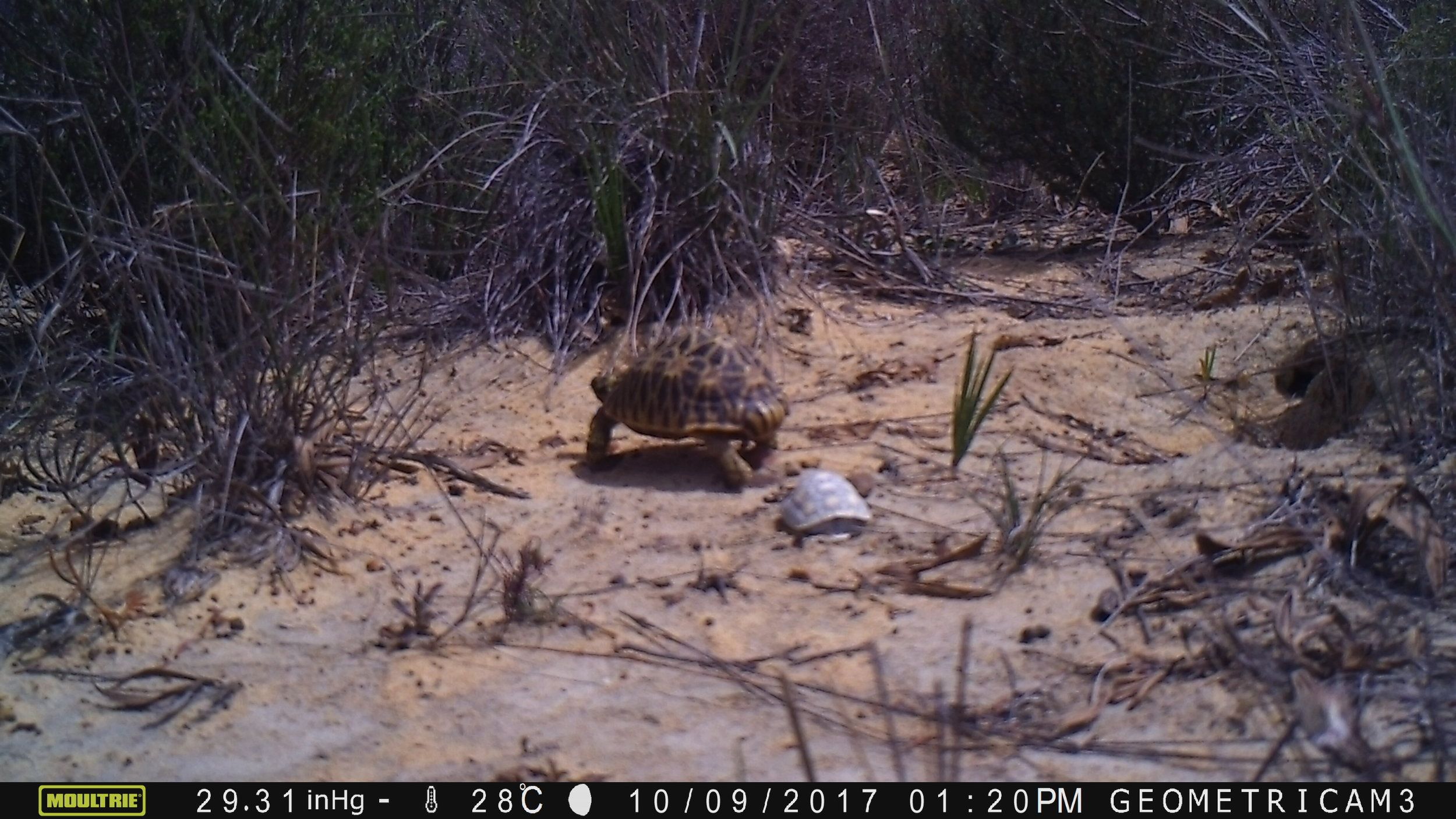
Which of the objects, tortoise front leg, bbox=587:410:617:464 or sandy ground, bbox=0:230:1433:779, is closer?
sandy ground, bbox=0:230:1433:779

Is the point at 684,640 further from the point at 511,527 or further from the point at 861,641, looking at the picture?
the point at 511,527

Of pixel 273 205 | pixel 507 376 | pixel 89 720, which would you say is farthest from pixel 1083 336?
pixel 89 720

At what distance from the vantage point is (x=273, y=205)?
13.6ft

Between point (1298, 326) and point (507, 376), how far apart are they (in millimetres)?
3034

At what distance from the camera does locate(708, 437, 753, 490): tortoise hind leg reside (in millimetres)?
4156

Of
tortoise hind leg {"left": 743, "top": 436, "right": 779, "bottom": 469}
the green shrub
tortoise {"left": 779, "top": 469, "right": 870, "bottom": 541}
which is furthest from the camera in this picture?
the green shrub

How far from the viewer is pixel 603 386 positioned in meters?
4.47

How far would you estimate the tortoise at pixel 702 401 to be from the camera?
4.14 meters

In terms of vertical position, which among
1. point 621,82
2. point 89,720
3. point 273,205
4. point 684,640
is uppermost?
point 621,82
